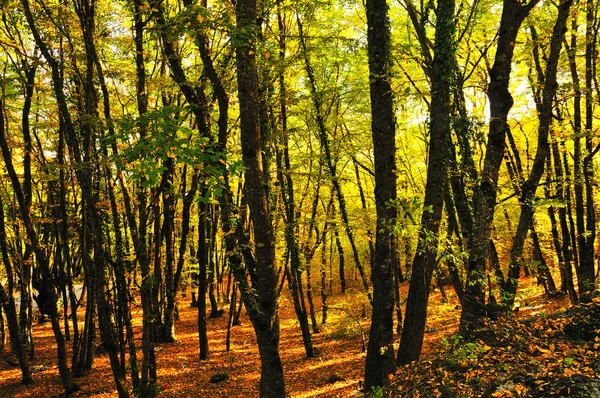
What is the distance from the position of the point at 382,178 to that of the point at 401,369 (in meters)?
3.28

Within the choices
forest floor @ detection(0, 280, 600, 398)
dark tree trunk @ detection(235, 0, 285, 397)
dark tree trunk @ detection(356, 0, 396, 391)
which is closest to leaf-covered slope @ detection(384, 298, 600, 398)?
forest floor @ detection(0, 280, 600, 398)

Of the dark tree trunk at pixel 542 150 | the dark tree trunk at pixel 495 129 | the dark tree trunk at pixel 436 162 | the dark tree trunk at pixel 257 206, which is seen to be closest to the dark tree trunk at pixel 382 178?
the dark tree trunk at pixel 436 162

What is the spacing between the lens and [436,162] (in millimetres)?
7215

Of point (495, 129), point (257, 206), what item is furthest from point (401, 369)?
point (495, 129)

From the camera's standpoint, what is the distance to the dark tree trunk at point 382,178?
679 centimetres

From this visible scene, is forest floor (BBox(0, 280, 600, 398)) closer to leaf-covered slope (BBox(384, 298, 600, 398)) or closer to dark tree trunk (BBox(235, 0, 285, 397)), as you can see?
leaf-covered slope (BBox(384, 298, 600, 398))

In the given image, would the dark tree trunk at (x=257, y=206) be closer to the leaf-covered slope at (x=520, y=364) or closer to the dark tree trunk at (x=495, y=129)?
the leaf-covered slope at (x=520, y=364)

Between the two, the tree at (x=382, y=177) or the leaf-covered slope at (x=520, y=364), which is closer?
the leaf-covered slope at (x=520, y=364)

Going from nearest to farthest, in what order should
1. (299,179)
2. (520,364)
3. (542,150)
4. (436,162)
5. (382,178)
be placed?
1. (520,364)
2. (382,178)
3. (436,162)
4. (542,150)
5. (299,179)

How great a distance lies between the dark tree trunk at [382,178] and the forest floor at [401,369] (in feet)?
2.38

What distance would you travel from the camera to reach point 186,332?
1956cm

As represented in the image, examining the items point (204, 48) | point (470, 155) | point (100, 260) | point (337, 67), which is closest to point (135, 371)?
point (100, 260)

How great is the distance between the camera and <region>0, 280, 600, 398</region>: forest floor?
17.1 feet

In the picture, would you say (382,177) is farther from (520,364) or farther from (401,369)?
(520,364)
